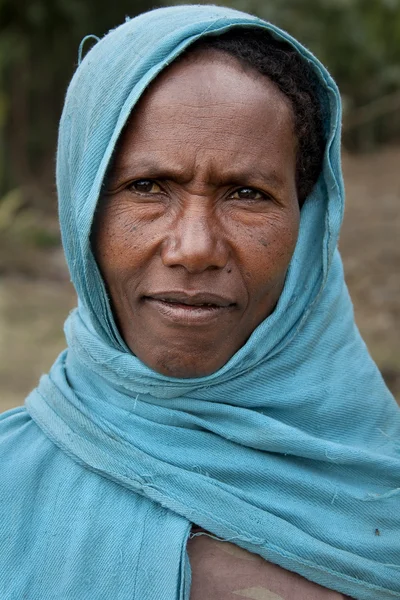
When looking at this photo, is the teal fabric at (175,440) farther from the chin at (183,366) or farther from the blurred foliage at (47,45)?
the blurred foliage at (47,45)

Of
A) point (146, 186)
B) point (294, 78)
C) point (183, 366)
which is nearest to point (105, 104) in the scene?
point (146, 186)

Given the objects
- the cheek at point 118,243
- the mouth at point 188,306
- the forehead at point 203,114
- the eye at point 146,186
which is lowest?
the mouth at point 188,306

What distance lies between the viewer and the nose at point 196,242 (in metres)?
1.57

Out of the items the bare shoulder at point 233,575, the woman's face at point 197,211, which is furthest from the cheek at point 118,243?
the bare shoulder at point 233,575

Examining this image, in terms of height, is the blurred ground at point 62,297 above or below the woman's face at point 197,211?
below

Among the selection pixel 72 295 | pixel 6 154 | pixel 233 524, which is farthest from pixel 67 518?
pixel 6 154

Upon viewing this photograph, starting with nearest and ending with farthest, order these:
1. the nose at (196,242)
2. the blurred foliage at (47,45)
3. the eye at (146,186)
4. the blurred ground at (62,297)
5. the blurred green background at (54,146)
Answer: the nose at (196,242) < the eye at (146,186) < the blurred ground at (62,297) < the blurred green background at (54,146) < the blurred foliage at (47,45)

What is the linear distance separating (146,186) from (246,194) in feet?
0.74

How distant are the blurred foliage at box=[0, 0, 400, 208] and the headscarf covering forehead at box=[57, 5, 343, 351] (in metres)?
9.72

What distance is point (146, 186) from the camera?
5.51 ft

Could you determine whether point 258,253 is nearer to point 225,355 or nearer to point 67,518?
point 225,355

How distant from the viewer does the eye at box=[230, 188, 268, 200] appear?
5.55ft

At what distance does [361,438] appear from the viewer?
1.96 meters

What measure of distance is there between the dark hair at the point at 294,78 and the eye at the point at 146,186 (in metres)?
0.30
